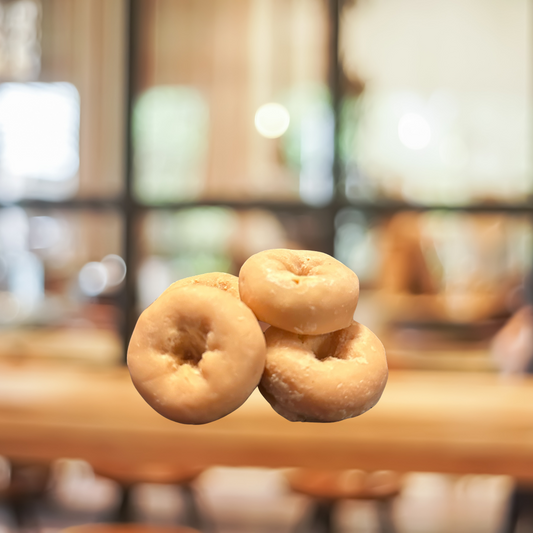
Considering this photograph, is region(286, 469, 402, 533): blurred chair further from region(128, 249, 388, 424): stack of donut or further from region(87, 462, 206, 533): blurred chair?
region(128, 249, 388, 424): stack of donut

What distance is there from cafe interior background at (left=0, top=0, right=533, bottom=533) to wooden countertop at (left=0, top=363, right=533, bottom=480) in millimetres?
586

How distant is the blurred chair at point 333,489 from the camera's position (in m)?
2.69

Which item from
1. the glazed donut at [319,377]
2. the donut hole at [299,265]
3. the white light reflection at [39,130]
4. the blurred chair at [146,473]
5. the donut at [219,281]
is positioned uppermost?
the white light reflection at [39,130]

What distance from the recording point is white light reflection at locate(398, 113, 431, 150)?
2982 millimetres

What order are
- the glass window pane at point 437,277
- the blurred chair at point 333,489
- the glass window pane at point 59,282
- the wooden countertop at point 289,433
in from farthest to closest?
the glass window pane at point 59,282 → the glass window pane at point 437,277 → the blurred chair at point 333,489 → the wooden countertop at point 289,433

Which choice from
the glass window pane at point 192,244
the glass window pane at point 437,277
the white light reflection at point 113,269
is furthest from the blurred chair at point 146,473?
the glass window pane at point 437,277

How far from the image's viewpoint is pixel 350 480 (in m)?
2.78

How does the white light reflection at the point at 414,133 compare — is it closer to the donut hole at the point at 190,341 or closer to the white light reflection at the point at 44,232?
the white light reflection at the point at 44,232

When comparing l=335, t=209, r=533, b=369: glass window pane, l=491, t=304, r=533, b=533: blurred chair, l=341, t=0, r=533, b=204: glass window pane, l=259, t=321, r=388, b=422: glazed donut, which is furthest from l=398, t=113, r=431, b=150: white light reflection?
l=259, t=321, r=388, b=422: glazed donut

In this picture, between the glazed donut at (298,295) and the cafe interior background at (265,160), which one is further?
the cafe interior background at (265,160)

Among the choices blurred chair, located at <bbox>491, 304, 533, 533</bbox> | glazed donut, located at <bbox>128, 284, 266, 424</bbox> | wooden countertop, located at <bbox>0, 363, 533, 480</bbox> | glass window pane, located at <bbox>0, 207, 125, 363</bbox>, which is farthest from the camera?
glass window pane, located at <bbox>0, 207, 125, 363</bbox>

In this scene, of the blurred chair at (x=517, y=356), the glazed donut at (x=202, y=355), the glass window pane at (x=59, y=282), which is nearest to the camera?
the glazed donut at (x=202, y=355)

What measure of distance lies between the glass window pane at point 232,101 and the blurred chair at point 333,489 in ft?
3.77

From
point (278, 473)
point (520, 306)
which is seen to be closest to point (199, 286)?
point (520, 306)
